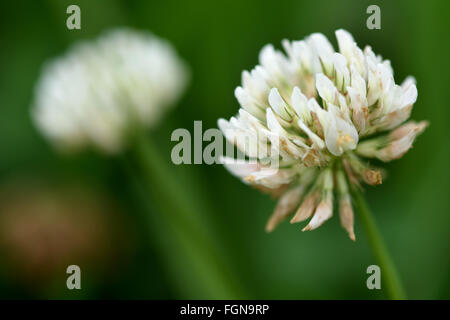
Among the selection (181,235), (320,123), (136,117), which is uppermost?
(136,117)

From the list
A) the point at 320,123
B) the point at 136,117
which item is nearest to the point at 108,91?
the point at 136,117

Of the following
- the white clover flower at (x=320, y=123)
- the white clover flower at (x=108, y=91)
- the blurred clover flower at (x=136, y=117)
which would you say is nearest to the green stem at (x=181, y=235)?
the blurred clover flower at (x=136, y=117)

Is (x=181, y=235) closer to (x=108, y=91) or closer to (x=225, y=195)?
(x=225, y=195)

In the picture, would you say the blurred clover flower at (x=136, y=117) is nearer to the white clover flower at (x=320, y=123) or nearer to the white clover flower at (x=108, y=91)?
the white clover flower at (x=108, y=91)

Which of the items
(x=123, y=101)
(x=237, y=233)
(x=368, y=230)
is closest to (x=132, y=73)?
(x=123, y=101)

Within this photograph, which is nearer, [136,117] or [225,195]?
[136,117]

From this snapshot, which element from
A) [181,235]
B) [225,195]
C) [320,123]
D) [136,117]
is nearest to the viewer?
[320,123]
